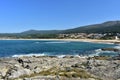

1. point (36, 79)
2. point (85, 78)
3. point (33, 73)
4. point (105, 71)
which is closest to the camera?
point (36, 79)

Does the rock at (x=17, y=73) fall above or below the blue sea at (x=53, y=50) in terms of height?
above

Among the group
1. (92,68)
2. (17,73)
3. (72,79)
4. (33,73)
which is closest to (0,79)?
(17,73)

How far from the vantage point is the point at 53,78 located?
21000mm

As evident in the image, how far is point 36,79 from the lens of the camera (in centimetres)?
2041

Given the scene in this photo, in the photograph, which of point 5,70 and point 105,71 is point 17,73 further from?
point 105,71

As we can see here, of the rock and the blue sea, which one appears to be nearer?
the rock

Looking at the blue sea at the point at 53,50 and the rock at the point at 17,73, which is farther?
the blue sea at the point at 53,50

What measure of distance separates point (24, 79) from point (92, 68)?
905cm

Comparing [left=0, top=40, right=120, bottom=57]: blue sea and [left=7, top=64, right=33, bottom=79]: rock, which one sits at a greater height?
[left=7, top=64, right=33, bottom=79]: rock

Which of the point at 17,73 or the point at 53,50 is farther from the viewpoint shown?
the point at 53,50

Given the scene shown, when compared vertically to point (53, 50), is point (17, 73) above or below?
above

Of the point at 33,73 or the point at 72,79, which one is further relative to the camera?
the point at 33,73

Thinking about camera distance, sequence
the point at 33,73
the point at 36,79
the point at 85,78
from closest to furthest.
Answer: the point at 36,79 < the point at 85,78 < the point at 33,73

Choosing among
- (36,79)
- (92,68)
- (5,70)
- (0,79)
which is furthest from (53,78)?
(92,68)
